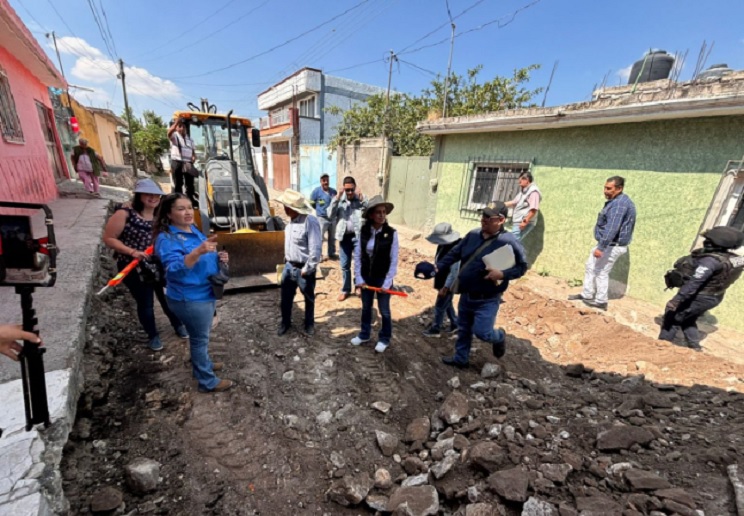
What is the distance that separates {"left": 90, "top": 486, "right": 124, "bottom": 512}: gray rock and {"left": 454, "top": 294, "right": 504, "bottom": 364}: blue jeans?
2.73 m

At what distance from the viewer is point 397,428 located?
2518 mm

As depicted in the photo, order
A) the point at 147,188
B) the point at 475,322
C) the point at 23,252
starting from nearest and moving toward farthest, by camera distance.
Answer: the point at 23,252 < the point at 147,188 < the point at 475,322

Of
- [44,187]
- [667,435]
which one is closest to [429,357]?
[667,435]

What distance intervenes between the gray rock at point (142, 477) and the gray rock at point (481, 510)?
1.75m

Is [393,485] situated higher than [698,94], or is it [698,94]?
Answer: [698,94]

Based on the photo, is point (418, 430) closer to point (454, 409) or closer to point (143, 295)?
point (454, 409)

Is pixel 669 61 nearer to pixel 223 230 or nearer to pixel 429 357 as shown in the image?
pixel 429 357

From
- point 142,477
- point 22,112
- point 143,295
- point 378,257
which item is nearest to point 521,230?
point 378,257

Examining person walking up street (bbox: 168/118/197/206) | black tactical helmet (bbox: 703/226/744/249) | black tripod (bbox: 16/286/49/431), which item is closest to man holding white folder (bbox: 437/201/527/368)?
black tactical helmet (bbox: 703/226/744/249)

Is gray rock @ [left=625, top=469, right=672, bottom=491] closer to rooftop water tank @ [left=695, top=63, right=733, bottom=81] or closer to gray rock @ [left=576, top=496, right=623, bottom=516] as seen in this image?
gray rock @ [left=576, top=496, right=623, bottom=516]

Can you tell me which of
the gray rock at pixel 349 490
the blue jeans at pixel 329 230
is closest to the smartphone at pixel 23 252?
the gray rock at pixel 349 490

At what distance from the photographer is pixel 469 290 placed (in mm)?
2980

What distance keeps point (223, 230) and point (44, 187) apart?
4.57 m

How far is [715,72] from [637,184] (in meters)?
2.99
